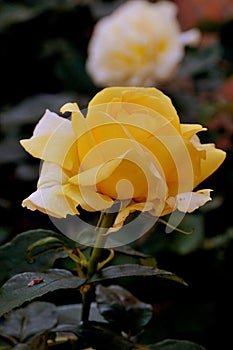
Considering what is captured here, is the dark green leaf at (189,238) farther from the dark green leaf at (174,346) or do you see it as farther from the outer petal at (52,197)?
the outer petal at (52,197)

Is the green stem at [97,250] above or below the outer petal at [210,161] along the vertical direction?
below

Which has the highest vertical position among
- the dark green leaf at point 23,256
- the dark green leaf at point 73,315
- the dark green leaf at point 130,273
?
the dark green leaf at point 130,273

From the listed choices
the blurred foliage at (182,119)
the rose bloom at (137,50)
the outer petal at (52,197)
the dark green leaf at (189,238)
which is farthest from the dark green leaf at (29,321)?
the rose bloom at (137,50)

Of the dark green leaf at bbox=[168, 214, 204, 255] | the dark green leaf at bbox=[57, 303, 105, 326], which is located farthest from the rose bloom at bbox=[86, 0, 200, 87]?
the dark green leaf at bbox=[57, 303, 105, 326]

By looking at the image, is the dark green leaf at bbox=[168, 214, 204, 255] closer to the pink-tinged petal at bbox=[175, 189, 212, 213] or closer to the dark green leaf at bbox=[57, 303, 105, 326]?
the dark green leaf at bbox=[57, 303, 105, 326]

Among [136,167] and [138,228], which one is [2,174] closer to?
[138,228]

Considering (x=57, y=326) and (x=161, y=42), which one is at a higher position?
(x=57, y=326)

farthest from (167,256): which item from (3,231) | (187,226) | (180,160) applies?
(180,160)
